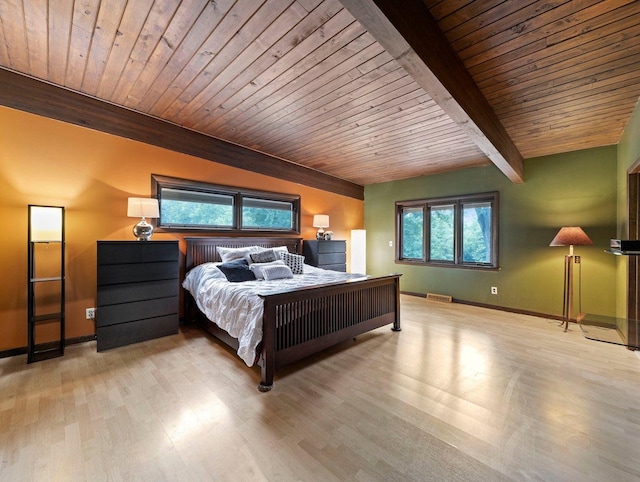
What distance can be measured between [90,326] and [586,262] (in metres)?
6.44

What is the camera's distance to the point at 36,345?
109 inches

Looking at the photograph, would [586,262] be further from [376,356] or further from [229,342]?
[229,342]

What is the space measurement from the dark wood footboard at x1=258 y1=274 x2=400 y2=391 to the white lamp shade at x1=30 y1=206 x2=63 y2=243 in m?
2.26

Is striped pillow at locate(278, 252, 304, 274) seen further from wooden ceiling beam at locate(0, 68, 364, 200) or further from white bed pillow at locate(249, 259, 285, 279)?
wooden ceiling beam at locate(0, 68, 364, 200)

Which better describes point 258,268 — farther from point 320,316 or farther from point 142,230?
point 142,230

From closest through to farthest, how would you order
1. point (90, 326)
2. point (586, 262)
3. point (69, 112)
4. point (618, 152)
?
point (69, 112)
point (90, 326)
point (618, 152)
point (586, 262)

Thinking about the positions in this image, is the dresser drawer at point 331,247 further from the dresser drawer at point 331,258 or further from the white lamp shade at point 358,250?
the white lamp shade at point 358,250

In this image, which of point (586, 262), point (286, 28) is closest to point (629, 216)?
point (586, 262)

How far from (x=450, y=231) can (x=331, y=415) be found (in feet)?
14.4

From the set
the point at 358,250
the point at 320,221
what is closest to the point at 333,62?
the point at 320,221

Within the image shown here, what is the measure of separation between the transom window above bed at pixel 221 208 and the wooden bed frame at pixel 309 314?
0.34m

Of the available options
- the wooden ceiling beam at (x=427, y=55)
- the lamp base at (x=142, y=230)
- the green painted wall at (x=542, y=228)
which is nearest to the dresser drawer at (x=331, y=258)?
the green painted wall at (x=542, y=228)

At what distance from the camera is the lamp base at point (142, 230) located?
3.16m

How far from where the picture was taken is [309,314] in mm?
2541
